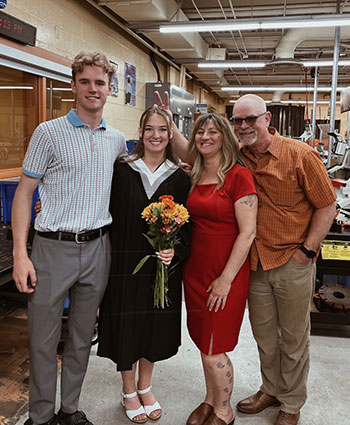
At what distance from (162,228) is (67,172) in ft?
1.74

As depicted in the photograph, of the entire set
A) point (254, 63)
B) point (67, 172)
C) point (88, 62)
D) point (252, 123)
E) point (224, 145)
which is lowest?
point (67, 172)

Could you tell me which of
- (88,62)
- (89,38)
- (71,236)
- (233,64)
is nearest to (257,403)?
(71,236)

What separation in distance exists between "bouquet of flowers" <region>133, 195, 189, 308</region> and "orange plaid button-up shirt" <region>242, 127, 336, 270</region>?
1.50 ft

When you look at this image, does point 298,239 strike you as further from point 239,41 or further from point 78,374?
point 239,41

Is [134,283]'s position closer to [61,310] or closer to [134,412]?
[61,310]

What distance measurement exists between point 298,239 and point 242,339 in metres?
1.54

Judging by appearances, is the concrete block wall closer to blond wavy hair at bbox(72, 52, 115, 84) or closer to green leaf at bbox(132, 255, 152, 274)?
blond wavy hair at bbox(72, 52, 115, 84)

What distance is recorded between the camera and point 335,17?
5375mm

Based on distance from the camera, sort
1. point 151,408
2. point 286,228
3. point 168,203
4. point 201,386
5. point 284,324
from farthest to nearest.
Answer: point 201,386 < point 151,408 < point 284,324 < point 286,228 < point 168,203

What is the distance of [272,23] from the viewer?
18.2 ft

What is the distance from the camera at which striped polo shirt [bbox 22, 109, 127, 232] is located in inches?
75.3

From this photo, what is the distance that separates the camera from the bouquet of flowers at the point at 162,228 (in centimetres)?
190

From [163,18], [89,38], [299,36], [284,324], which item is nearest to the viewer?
[284,324]

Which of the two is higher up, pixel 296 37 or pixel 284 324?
pixel 296 37
